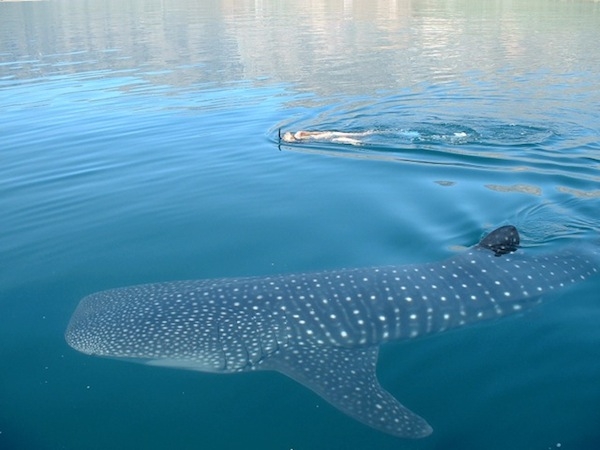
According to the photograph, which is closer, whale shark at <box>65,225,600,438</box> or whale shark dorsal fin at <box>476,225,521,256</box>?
whale shark at <box>65,225,600,438</box>

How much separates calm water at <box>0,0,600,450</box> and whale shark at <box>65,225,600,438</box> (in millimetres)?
206

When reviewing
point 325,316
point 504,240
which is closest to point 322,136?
point 504,240

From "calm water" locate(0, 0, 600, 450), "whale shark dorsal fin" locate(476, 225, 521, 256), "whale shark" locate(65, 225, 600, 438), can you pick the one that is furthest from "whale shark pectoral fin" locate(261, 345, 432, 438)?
"whale shark dorsal fin" locate(476, 225, 521, 256)

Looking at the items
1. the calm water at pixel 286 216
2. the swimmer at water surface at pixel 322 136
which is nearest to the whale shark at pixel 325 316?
the calm water at pixel 286 216

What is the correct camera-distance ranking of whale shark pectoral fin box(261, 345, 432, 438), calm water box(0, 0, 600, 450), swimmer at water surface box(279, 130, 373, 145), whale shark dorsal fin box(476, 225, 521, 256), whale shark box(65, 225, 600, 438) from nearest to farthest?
whale shark pectoral fin box(261, 345, 432, 438) < calm water box(0, 0, 600, 450) < whale shark box(65, 225, 600, 438) < whale shark dorsal fin box(476, 225, 521, 256) < swimmer at water surface box(279, 130, 373, 145)

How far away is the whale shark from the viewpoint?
6074mm

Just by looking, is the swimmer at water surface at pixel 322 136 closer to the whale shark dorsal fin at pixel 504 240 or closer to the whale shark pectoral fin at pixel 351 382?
the whale shark dorsal fin at pixel 504 240

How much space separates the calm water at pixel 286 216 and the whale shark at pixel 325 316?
0.68 ft

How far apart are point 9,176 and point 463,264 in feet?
34.6

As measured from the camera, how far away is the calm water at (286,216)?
581 centimetres

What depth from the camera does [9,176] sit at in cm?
1370

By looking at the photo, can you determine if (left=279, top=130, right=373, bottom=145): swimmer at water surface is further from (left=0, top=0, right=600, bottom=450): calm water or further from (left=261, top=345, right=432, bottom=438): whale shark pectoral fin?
(left=261, top=345, right=432, bottom=438): whale shark pectoral fin

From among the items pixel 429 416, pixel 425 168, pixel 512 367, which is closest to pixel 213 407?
pixel 429 416

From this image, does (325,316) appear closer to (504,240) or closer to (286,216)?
(504,240)
